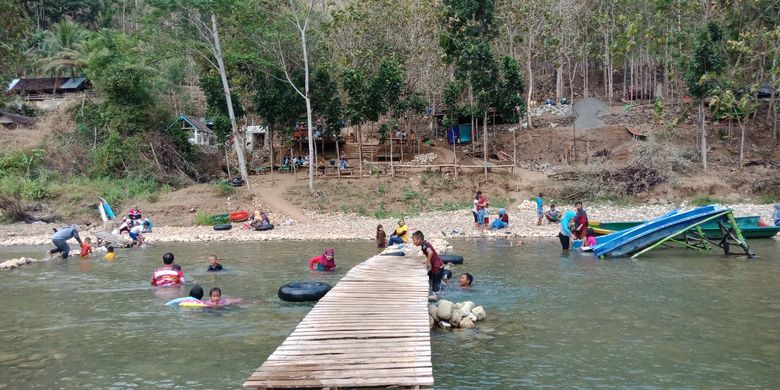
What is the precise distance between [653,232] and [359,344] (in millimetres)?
15636

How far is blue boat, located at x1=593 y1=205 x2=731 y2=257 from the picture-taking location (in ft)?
70.6

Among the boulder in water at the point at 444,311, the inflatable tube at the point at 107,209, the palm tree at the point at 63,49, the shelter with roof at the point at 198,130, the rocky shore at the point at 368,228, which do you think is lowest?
the boulder in water at the point at 444,311

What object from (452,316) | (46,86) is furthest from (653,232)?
(46,86)

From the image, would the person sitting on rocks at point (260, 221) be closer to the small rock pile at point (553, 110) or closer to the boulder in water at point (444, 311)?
the boulder in water at point (444, 311)

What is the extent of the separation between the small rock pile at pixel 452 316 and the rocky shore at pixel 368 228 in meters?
15.0

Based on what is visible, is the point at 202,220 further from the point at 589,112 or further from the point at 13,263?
the point at 589,112

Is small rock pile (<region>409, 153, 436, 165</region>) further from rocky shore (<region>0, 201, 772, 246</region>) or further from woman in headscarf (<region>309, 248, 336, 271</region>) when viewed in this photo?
woman in headscarf (<region>309, 248, 336, 271</region>)

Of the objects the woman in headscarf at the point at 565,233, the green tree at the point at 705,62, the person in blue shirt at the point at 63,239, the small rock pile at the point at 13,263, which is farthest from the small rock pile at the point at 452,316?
the green tree at the point at 705,62

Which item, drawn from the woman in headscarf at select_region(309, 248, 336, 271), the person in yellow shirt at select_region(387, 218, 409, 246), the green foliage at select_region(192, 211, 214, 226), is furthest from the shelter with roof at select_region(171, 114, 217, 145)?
the woman in headscarf at select_region(309, 248, 336, 271)

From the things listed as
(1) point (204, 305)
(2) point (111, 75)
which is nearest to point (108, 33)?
(2) point (111, 75)

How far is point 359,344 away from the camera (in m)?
9.31

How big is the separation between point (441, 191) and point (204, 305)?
79.6 ft

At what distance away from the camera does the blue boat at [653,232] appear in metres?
21.5

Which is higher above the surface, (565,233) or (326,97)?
(326,97)
